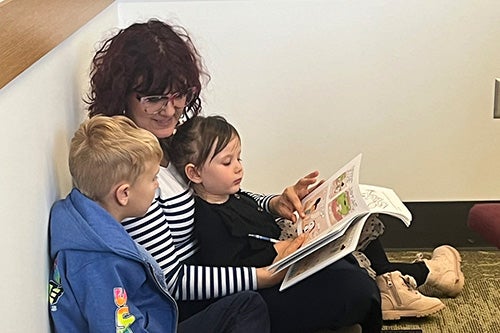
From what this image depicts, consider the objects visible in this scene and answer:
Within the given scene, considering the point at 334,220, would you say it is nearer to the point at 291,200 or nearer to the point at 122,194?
the point at 291,200

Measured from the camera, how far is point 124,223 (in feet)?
4.85

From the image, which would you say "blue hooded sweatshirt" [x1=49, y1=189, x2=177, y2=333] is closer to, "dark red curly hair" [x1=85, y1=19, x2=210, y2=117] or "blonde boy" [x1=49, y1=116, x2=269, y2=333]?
"blonde boy" [x1=49, y1=116, x2=269, y2=333]

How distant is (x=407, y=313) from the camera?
2125mm

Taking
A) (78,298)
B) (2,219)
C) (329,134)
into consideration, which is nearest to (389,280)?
(329,134)

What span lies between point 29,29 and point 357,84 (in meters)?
1.38

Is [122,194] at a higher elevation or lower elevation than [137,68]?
lower

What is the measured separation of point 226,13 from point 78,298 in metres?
1.32

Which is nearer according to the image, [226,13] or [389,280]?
[389,280]

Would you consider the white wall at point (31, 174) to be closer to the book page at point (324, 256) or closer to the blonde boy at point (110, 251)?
the blonde boy at point (110, 251)

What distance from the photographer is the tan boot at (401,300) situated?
2113mm

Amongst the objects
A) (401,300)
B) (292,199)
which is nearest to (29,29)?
(292,199)

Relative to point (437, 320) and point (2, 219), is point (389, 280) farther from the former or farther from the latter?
point (2, 219)

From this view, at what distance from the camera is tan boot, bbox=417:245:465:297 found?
225 cm

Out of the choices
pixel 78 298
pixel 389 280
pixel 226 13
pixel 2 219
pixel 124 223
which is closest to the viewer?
pixel 2 219
